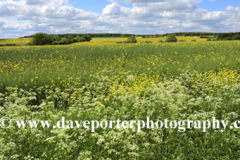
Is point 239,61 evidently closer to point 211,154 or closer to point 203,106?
point 203,106

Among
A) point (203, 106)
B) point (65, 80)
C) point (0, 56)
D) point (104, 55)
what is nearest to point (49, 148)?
point (203, 106)

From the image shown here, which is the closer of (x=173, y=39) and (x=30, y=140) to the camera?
(x=30, y=140)

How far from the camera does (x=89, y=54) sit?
22828 mm

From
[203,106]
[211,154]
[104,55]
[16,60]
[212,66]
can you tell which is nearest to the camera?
[211,154]

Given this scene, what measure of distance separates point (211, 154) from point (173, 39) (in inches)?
2075

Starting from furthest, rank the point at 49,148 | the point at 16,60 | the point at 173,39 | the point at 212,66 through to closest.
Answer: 1. the point at 173,39
2. the point at 16,60
3. the point at 212,66
4. the point at 49,148

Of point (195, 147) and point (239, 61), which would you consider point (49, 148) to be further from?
point (239, 61)

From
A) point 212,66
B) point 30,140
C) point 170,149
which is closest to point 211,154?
point 170,149

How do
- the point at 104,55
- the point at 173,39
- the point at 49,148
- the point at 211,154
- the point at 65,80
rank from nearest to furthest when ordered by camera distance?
the point at 211,154
the point at 49,148
the point at 65,80
the point at 104,55
the point at 173,39

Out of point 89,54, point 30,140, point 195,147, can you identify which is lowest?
point 195,147

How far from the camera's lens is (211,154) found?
3.71 m

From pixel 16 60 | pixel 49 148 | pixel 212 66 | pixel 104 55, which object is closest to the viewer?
pixel 49 148

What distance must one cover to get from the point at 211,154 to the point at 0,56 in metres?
25.4

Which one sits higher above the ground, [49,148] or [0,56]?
[0,56]
